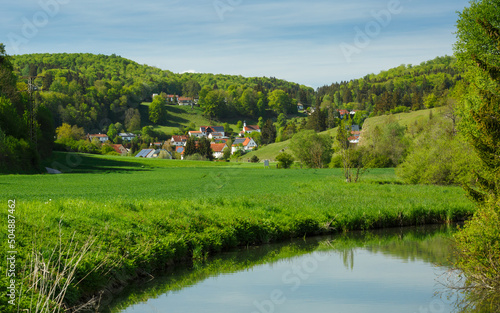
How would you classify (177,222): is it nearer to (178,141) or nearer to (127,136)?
(178,141)

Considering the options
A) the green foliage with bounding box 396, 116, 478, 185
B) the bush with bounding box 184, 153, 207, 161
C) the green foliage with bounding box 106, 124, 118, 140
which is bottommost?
the bush with bounding box 184, 153, 207, 161

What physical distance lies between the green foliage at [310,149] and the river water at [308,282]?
73.7m

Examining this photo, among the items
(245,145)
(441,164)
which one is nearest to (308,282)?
(441,164)

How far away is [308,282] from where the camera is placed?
54.8 ft

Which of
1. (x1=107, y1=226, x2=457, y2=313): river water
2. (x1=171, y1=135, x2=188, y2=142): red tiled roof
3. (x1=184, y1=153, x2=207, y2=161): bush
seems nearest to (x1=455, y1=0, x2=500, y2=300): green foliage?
(x1=107, y1=226, x2=457, y2=313): river water

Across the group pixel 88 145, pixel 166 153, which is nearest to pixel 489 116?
pixel 88 145

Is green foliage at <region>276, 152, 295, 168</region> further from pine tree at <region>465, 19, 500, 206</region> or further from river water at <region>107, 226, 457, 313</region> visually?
pine tree at <region>465, 19, 500, 206</region>

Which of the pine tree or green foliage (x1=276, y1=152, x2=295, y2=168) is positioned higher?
the pine tree

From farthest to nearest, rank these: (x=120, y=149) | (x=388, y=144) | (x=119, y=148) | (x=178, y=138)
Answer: (x=178, y=138), (x=119, y=148), (x=120, y=149), (x=388, y=144)

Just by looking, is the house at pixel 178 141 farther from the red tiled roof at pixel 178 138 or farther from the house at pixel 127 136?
the house at pixel 127 136

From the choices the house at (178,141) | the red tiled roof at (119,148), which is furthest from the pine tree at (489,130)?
the house at (178,141)

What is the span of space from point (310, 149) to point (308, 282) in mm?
82446

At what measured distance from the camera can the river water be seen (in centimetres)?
1407

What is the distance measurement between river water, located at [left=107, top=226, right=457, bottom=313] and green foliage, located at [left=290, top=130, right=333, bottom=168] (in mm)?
73729
